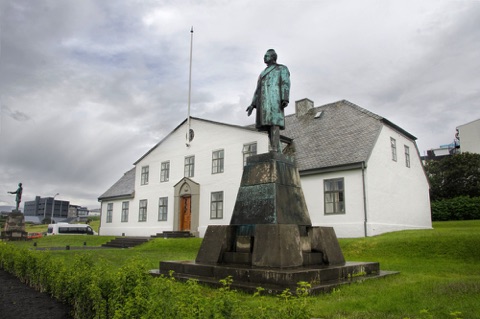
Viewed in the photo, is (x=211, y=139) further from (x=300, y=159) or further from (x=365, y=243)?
(x=365, y=243)

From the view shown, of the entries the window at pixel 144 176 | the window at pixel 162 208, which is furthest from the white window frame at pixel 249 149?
the window at pixel 144 176

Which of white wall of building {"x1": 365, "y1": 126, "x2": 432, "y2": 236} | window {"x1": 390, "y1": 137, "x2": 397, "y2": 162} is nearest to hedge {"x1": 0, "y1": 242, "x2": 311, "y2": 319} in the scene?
white wall of building {"x1": 365, "y1": 126, "x2": 432, "y2": 236}

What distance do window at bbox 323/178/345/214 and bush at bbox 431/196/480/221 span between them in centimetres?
1638

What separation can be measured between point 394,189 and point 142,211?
62.8 feet

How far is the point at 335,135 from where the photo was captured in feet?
75.9

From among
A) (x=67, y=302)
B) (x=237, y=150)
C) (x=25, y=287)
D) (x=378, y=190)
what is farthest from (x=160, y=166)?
(x=67, y=302)

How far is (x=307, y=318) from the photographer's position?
3537mm

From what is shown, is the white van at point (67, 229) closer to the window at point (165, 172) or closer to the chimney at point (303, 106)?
the window at point (165, 172)

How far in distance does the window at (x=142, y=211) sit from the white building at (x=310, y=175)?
0.08 m

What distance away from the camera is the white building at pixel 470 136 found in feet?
176

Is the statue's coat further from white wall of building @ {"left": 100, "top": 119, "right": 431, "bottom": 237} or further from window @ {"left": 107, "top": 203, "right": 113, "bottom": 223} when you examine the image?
window @ {"left": 107, "top": 203, "right": 113, "bottom": 223}

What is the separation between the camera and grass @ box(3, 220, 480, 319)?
5941 mm

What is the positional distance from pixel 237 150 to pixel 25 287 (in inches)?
673

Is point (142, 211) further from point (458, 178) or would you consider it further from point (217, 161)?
point (458, 178)
